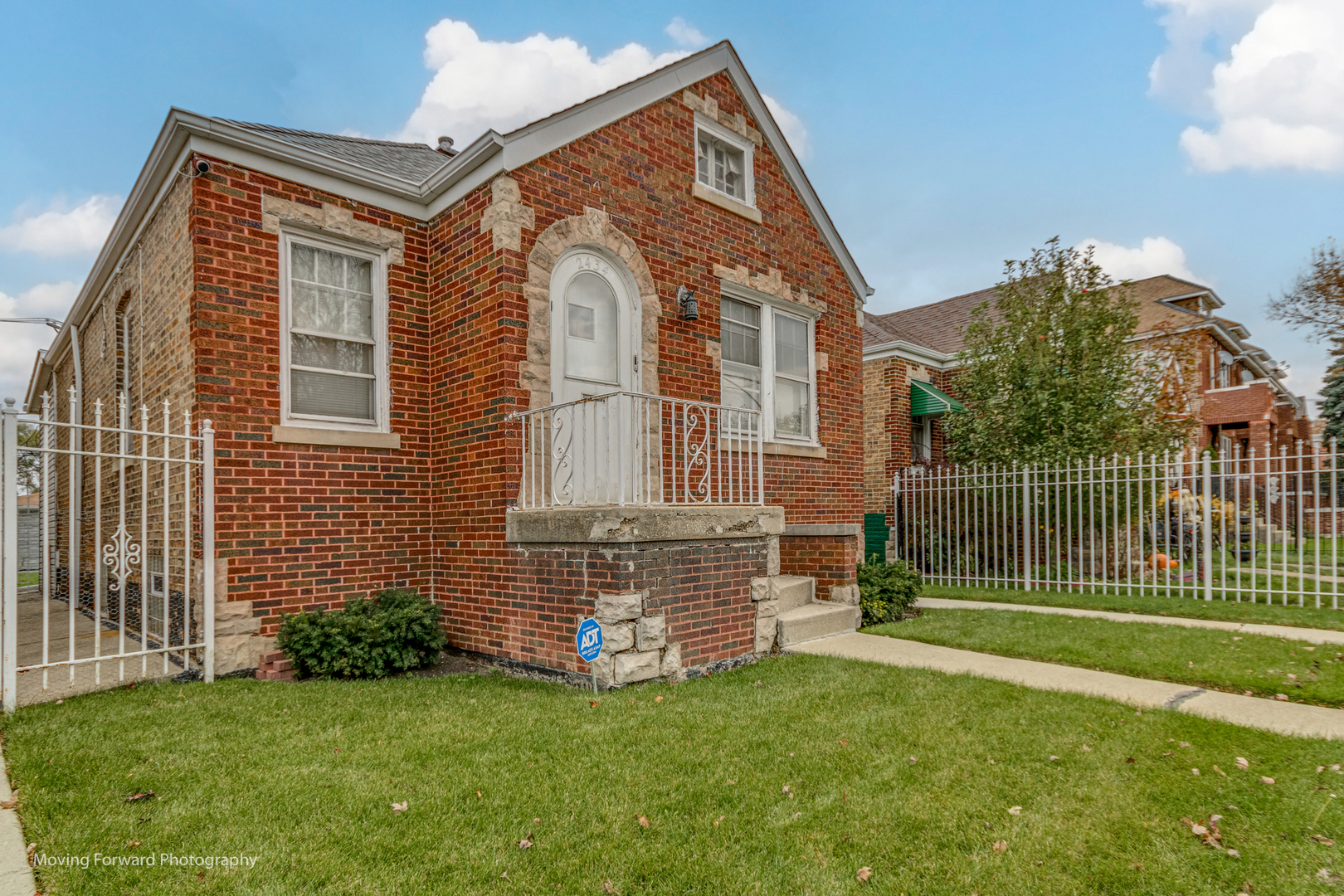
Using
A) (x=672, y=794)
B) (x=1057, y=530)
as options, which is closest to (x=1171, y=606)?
(x=1057, y=530)

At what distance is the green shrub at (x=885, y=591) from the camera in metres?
8.42

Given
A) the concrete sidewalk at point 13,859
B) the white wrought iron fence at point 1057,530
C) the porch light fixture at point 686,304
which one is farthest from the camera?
the white wrought iron fence at point 1057,530

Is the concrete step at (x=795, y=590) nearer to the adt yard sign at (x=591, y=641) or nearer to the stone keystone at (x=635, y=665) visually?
the stone keystone at (x=635, y=665)

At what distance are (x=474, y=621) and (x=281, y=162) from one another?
446cm

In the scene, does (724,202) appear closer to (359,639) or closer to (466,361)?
(466,361)

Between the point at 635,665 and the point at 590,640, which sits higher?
the point at 590,640

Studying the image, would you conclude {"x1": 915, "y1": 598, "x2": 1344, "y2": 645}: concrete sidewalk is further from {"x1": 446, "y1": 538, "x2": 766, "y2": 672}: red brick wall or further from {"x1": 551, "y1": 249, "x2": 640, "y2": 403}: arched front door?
{"x1": 551, "y1": 249, "x2": 640, "y2": 403}: arched front door

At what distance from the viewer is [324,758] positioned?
4.00 meters

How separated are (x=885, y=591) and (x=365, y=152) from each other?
7.83 m

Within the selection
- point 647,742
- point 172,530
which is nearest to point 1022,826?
point 647,742

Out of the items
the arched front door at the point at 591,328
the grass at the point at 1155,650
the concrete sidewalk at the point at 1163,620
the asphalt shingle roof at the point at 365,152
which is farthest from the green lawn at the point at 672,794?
the asphalt shingle roof at the point at 365,152

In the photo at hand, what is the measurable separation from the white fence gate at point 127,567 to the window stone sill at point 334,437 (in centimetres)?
59

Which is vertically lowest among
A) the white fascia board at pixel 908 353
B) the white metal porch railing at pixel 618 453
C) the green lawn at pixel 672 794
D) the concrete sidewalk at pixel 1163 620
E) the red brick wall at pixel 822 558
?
the concrete sidewalk at pixel 1163 620

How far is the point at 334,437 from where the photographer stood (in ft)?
21.6
